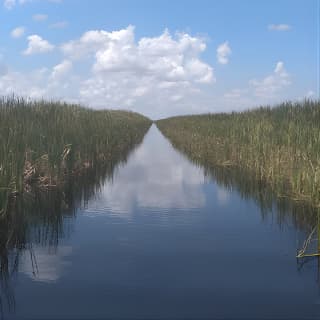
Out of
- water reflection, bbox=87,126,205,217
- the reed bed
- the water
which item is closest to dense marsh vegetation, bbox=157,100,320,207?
the water

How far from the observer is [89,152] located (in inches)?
596

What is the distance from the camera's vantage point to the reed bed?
27.7 feet

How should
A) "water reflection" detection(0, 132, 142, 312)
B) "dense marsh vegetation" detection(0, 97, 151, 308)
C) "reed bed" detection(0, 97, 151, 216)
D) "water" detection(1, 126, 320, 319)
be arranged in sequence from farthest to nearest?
"reed bed" detection(0, 97, 151, 216) → "dense marsh vegetation" detection(0, 97, 151, 308) → "water reflection" detection(0, 132, 142, 312) → "water" detection(1, 126, 320, 319)

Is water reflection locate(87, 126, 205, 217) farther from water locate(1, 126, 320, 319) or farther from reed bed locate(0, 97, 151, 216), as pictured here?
reed bed locate(0, 97, 151, 216)

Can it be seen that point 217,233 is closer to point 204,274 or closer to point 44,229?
point 204,274

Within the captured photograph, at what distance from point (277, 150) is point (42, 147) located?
6583mm

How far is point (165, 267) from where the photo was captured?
5.69 meters

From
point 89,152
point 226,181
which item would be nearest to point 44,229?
point 226,181

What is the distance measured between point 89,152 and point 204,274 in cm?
1041

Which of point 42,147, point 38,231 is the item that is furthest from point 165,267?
point 42,147

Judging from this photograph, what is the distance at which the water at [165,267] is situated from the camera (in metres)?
4.57

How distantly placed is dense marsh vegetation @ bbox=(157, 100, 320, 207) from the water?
3.45 feet

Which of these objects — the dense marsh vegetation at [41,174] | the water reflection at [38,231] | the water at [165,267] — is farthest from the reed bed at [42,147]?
the water at [165,267]

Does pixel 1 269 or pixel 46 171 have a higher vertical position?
pixel 46 171
